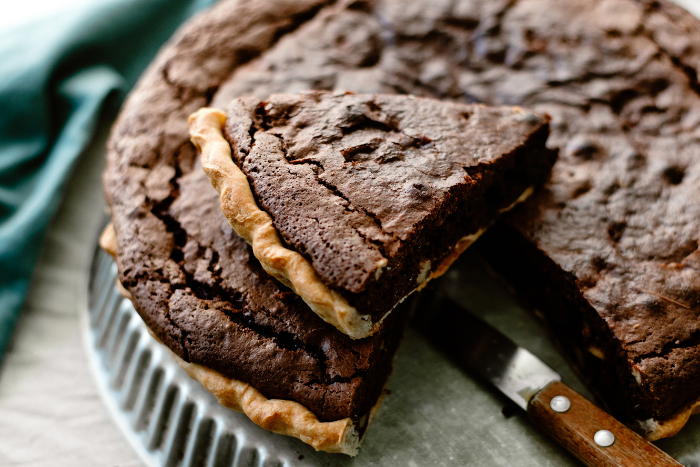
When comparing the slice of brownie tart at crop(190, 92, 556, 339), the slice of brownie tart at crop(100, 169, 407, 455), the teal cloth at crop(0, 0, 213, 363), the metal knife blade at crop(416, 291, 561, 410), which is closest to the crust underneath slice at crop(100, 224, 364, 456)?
the slice of brownie tart at crop(100, 169, 407, 455)

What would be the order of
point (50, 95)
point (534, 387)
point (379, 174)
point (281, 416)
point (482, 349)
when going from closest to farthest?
point (281, 416) → point (379, 174) → point (534, 387) → point (482, 349) → point (50, 95)

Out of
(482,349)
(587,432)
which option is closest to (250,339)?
(482,349)

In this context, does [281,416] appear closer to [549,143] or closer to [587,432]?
[587,432]

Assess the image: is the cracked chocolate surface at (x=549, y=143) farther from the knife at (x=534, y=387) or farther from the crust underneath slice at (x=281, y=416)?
the knife at (x=534, y=387)

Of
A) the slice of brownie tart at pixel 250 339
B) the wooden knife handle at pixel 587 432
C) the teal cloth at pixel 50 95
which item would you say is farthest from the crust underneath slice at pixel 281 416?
the teal cloth at pixel 50 95

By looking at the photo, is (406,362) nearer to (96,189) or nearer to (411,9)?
(411,9)

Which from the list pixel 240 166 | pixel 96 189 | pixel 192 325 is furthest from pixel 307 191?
pixel 96 189

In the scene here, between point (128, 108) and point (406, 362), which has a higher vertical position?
point (128, 108)

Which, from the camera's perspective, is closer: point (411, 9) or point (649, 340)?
point (649, 340)

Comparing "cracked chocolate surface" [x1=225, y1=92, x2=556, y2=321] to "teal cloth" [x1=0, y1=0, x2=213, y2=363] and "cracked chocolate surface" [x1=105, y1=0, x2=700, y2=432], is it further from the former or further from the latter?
"teal cloth" [x1=0, y1=0, x2=213, y2=363]
